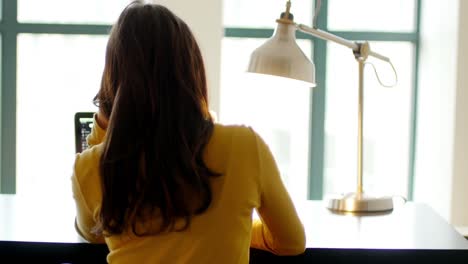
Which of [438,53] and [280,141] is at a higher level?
[438,53]

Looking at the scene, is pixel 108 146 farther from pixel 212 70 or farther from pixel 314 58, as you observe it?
pixel 314 58

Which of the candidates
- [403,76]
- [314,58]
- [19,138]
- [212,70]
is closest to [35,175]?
[19,138]

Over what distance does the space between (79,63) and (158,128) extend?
8.07 feet

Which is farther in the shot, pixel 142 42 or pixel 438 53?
pixel 438 53

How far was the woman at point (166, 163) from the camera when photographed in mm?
1123

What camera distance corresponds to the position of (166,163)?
3.66ft

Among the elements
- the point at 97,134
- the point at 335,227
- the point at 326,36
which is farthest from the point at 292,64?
the point at 97,134

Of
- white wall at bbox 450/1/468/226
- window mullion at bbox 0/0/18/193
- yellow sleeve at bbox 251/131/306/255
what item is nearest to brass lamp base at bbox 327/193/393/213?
yellow sleeve at bbox 251/131/306/255

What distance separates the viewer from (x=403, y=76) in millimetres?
3518

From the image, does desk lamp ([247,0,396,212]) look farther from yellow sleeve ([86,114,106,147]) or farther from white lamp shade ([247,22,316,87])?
yellow sleeve ([86,114,106,147])

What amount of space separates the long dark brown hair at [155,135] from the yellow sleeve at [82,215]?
0.06 metres

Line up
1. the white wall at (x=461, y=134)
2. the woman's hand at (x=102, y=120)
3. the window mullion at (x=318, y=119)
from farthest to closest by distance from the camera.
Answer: the window mullion at (x=318, y=119)
the white wall at (x=461, y=134)
the woman's hand at (x=102, y=120)

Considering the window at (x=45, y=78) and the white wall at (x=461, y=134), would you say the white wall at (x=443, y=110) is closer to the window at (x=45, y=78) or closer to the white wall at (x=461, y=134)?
the white wall at (x=461, y=134)

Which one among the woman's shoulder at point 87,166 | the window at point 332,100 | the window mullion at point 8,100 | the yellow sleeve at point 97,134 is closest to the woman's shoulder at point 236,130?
the woman's shoulder at point 87,166
